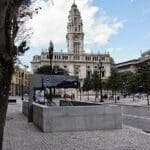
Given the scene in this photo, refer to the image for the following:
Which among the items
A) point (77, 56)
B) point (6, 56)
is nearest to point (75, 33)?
point (77, 56)

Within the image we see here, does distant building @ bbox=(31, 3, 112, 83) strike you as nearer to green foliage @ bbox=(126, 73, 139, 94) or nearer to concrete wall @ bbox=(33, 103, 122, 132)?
green foliage @ bbox=(126, 73, 139, 94)

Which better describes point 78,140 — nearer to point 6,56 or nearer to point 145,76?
point 6,56

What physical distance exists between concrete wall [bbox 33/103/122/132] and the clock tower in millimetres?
176686

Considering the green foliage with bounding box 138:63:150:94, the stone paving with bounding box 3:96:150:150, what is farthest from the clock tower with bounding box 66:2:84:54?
the stone paving with bounding box 3:96:150:150

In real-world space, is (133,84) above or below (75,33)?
below

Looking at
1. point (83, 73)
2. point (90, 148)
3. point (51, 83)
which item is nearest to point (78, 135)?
point (90, 148)

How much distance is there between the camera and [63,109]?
16797 millimetres

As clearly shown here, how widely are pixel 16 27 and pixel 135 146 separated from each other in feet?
20.4

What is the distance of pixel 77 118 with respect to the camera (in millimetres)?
16875

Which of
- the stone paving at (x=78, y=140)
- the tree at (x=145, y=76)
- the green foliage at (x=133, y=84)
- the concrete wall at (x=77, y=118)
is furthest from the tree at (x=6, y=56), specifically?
the green foliage at (x=133, y=84)

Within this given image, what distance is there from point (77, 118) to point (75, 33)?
590ft

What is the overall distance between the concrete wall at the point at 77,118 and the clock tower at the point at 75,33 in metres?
177

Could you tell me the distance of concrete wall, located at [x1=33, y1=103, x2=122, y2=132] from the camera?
16672 millimetres

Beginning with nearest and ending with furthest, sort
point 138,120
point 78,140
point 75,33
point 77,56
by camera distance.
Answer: point 78,140
point 138,120
point 75,33
point 77,56
